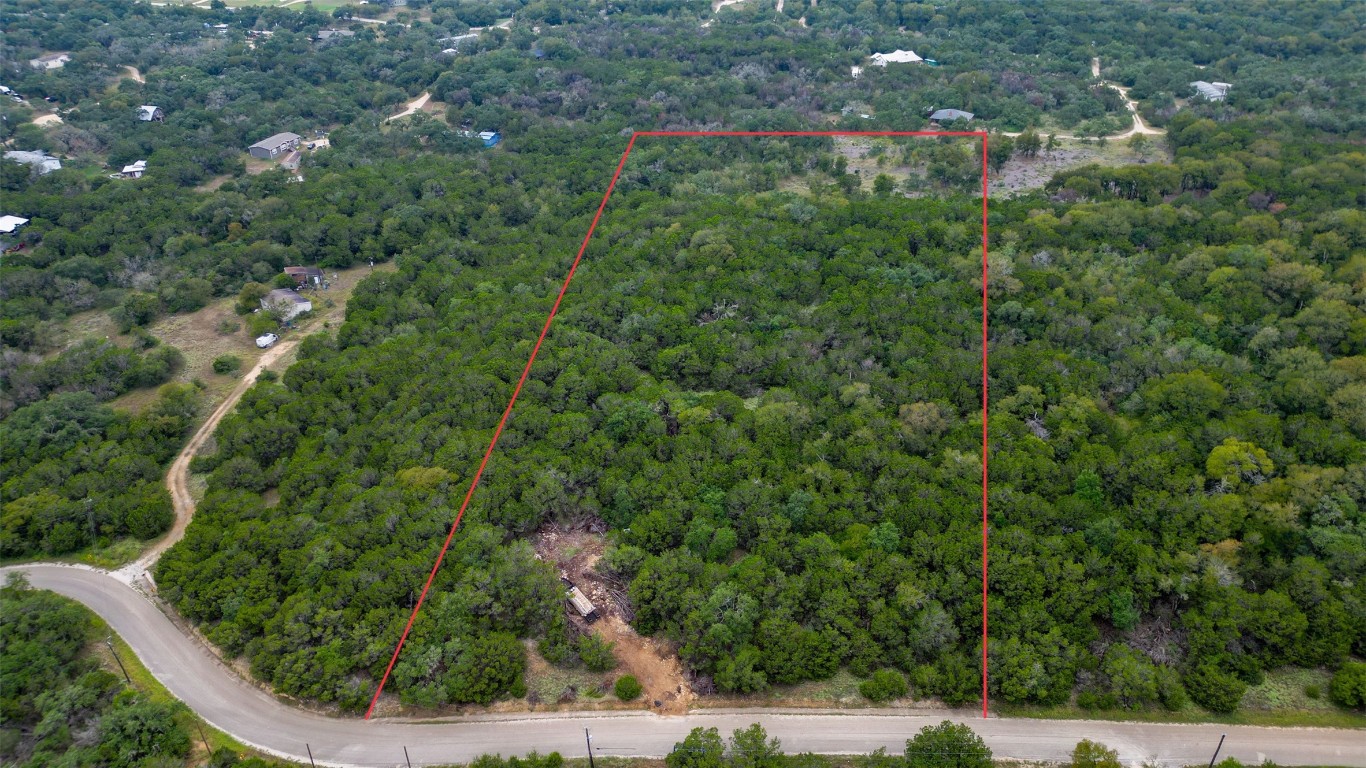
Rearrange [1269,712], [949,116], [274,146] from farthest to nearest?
[949,116]
[274,146]
[1269,712]

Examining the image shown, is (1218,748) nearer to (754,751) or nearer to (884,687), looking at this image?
(884,687)

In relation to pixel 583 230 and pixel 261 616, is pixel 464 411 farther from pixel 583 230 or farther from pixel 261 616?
pixel 583 230

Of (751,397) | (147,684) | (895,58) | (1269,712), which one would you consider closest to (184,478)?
(147,684)

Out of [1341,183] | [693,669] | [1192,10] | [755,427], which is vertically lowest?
[693,669]

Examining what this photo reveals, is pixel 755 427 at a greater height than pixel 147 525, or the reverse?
pixel 755 427

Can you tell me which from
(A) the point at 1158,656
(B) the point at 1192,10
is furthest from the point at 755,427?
(B) the point at 1192,10

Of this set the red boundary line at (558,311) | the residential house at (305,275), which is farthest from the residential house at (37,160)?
the red boundary line at (558,311)
